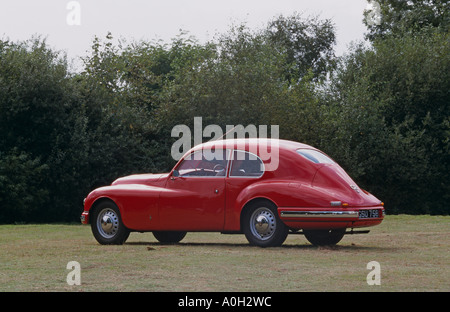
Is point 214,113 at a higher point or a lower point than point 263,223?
higher

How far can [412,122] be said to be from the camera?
36250 millimetres

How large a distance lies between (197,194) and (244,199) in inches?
38.6

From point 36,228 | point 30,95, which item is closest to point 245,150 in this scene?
point 36,228

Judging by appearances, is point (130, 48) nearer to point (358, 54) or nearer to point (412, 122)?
point (358, 54)

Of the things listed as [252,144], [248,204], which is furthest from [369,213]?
[252,144]

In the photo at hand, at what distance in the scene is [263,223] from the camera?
13641 mm

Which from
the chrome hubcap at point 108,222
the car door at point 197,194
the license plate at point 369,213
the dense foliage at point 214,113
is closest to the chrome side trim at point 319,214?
the license plate at point 369,213

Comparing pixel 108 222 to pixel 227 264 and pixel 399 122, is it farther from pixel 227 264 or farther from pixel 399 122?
pixel 399 122

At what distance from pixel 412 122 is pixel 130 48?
1348 centimetres

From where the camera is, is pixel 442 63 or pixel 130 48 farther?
pixel 130 48

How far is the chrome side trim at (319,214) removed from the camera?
13.1m

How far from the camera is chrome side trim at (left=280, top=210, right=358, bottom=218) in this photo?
516 inches

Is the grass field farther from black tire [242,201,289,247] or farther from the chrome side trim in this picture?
the chrome side trim

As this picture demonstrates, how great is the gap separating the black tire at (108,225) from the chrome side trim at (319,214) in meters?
3.19
